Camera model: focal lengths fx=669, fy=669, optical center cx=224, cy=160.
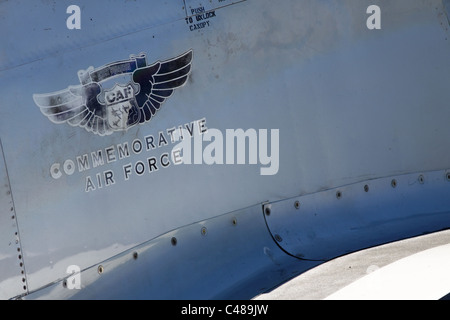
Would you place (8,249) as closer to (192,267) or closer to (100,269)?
(100,269)

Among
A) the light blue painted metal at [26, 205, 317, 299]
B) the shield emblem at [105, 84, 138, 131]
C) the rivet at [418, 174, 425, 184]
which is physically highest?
the shield emblem at [105, 84, 138, 131]

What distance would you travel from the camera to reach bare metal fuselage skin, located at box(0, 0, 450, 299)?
3.97m

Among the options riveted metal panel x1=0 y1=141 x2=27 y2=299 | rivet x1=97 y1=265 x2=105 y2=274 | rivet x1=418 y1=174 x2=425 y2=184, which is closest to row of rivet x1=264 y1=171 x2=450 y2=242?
rivet x1=418 y1=174 x2=425 y2=184

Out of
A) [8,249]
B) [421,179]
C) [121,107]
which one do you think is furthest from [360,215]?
[8,249]

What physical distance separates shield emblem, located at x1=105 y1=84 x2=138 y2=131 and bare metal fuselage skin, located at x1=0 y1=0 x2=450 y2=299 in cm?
1

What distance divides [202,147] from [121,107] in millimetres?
553

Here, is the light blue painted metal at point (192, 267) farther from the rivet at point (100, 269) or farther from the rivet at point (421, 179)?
the rivet at point (421, 179)

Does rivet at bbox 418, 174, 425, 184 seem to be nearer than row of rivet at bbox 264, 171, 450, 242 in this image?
No

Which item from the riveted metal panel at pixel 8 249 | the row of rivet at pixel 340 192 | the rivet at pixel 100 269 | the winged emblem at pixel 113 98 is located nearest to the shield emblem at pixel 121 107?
the winged emblem at pixel 113 98

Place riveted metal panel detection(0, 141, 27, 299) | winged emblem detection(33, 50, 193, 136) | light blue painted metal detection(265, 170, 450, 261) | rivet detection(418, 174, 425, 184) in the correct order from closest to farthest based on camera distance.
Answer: riveted metal panel detection(0, 141, 27, 299) → winged emblem detection(33, 50, 193, 136) → light blue painted metal detection(265, 170, 450, 261) → rivet detection(418, 174, 425, 184)

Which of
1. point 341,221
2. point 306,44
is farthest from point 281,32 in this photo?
point 341,221

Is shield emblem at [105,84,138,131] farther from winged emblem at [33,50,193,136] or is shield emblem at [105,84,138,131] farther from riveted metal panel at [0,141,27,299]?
riveted metal panel at [0,141,27,299]

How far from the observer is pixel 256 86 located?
4.30 meters

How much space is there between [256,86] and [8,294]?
77.7 inches
